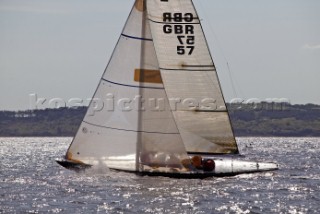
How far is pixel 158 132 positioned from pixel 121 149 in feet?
7.16

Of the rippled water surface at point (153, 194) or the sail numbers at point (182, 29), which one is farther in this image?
the sail numbers at point (182, 29)

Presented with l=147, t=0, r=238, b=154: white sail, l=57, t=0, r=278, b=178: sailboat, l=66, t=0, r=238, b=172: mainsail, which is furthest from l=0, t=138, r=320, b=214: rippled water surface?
l=147, t=0, r=238, b=154: white sail

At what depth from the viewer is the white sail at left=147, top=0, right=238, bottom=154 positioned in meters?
47.3

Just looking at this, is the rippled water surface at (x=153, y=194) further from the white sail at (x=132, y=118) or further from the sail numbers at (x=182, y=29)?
the sail numbers at (x=182, y=29)

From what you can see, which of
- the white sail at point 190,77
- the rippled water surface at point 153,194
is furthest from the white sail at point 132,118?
the white sail at point 190,77

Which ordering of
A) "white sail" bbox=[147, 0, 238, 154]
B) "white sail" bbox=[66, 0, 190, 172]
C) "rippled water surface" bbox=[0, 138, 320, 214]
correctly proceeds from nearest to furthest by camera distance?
"rippled water surface" bbox=[0, 138, 320, 214], "white sail" bbox=[66, 0, 190, 172], "white sail" bbox=[147, 0, 238, 154]

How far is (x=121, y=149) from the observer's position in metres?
45.6

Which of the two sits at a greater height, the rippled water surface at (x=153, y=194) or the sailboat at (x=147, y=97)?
the sailboat at (x=147, y=97)

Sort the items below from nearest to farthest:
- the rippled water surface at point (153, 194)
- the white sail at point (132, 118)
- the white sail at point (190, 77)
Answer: the rippled water surface at point (153, 194)
the white sail at point (132, 118)
the white sail at point (190, 77)

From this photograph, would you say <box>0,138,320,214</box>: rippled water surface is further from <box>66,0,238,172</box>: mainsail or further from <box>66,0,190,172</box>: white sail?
<box>66,0,238,172</box>: mainsail

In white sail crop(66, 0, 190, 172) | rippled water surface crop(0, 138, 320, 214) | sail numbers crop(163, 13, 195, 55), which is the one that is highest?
sail numbers crop(163, 13, 195, 55)

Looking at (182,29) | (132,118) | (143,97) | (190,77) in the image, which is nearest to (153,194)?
(132,118)

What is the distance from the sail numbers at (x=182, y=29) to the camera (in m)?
47.3

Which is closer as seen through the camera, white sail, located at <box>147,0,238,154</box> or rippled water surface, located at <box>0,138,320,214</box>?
rippled water surface, located at <box>0,138,320,214</box>
